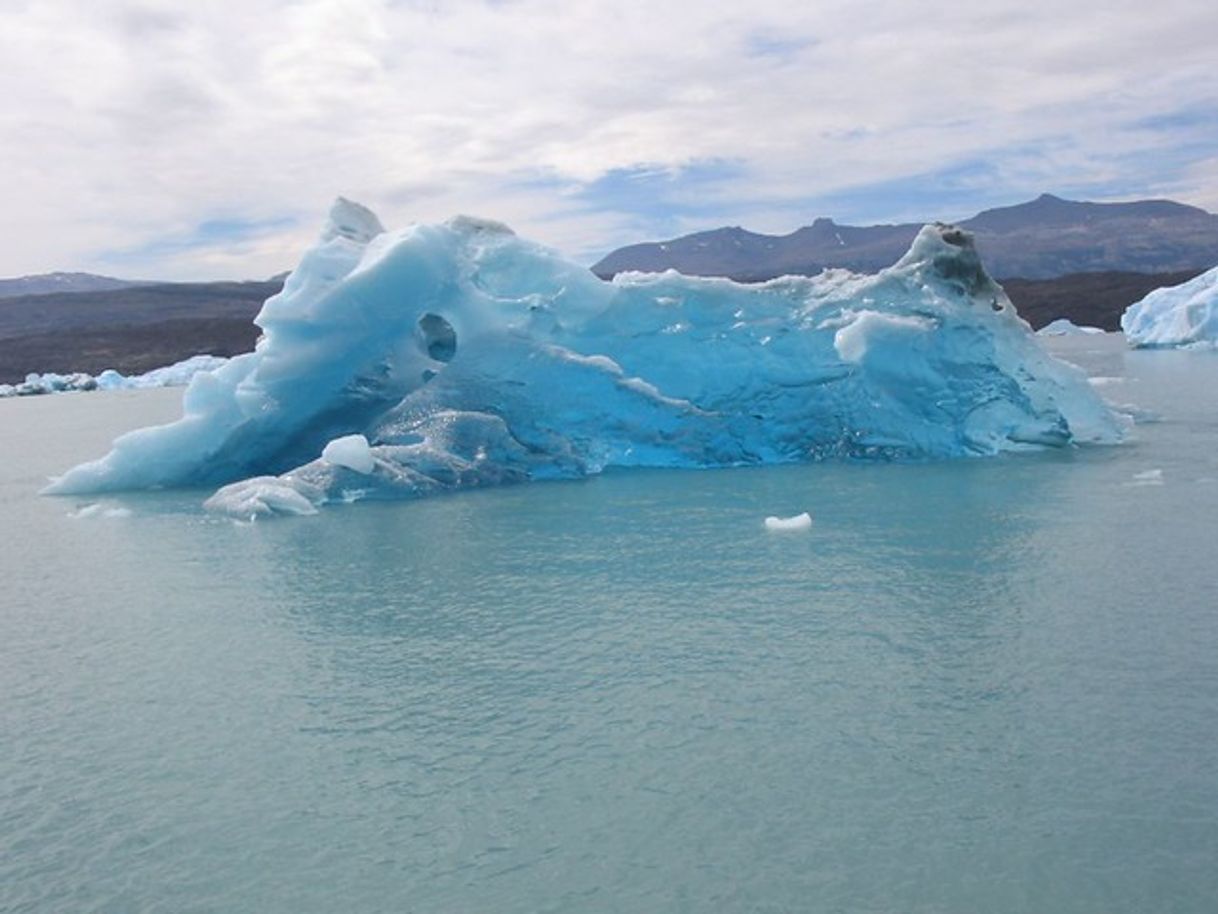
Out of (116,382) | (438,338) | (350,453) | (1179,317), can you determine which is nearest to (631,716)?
(350,453)

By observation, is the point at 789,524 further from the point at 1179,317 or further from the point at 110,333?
the point at 110,333

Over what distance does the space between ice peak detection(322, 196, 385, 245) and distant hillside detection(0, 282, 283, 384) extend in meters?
35.6

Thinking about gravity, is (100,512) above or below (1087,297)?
below

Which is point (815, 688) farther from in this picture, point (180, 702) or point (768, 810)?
point (180, 702)

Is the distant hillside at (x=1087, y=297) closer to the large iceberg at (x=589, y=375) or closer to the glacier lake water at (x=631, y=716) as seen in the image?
the large iceberg at (x=589, y=375)

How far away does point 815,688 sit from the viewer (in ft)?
14.2

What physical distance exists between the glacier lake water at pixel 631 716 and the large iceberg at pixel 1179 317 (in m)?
21.4

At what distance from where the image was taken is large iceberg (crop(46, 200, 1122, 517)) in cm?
1027

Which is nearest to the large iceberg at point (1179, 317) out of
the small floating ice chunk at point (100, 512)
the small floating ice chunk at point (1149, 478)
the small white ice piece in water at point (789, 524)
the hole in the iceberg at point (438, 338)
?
the small floating ice chunk at point (1149, 478)

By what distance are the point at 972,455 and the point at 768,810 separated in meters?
7.88

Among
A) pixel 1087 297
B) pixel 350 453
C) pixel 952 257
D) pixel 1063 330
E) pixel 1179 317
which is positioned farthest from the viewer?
pixel 1087 297

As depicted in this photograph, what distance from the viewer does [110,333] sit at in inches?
2121

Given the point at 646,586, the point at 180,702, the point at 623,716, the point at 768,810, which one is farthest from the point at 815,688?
the point at 180,702

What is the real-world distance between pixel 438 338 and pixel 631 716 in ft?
25.0
